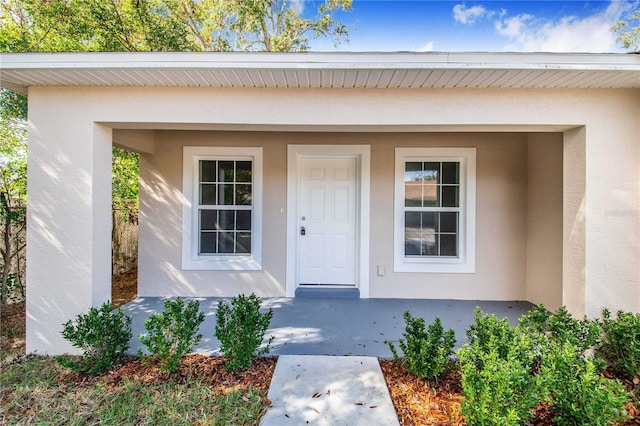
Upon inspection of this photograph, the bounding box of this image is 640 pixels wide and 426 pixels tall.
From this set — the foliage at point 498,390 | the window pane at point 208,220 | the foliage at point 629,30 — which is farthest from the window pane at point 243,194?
the foliage at point 629,30

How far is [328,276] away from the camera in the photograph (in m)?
4.86

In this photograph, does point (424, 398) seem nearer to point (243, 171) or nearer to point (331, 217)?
point (331, 217)

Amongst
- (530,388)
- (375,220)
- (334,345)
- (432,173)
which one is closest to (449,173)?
(432,173)

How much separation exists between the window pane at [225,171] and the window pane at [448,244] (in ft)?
11.7

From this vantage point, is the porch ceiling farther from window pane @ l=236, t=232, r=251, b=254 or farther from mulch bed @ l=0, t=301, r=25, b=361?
mulch bed @ l=0, t=301, r=25, b=361

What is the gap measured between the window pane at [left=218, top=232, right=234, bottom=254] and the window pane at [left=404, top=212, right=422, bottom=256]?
112 inches

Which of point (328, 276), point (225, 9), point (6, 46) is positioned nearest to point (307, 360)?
point (328, 276)

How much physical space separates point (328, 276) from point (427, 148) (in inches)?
102

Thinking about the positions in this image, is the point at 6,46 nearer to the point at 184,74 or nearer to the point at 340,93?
the point at 184,74

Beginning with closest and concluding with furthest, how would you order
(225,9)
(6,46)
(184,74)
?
(184,74) → (6,46) → (225,9)

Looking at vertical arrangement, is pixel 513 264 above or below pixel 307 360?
above

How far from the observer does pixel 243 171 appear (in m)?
4.81

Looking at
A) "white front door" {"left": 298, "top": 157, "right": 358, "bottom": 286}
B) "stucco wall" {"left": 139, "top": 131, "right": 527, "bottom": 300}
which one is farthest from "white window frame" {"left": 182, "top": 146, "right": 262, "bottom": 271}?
"white front door" {"left": 298, "top": 157, "right": 358, "bottom": 286}

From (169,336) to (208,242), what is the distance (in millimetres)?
2356
